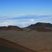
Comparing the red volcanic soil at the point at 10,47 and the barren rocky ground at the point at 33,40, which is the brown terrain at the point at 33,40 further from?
the red volcanic soil at the point at 10,47

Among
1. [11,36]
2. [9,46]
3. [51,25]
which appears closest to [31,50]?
[9,46]

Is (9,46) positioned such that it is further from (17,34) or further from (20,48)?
(17,34)

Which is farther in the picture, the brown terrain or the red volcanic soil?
the brown terrain

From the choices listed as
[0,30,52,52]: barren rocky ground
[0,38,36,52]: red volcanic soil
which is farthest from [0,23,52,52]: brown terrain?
[0,38,36,52]: red volcanic soil

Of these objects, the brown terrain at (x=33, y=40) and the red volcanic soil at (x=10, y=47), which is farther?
the brown terrain at (x=33, y=40)

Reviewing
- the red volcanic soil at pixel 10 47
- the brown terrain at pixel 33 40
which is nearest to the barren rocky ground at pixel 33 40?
the brown terrain at pixel 33 40

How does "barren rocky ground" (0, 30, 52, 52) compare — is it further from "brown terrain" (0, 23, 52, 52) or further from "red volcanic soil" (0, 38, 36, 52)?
"red volcanic soil" (0, 38, 36, 52)

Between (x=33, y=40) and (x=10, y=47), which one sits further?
(x=33, y=40)

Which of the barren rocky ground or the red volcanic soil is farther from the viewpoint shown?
the barren rocky ground

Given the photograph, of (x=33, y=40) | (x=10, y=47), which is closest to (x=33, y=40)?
(x=33, y=40)

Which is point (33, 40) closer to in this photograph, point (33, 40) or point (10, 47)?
point (33, 40)

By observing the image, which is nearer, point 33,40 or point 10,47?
point 10,47

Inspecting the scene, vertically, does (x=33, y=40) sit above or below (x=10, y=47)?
above
